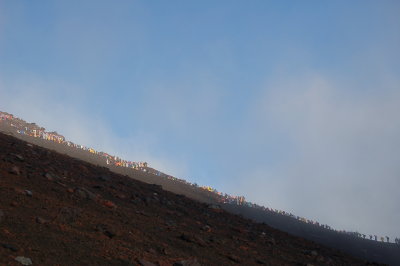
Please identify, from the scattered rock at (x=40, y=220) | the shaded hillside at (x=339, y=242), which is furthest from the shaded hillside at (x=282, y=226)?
the scattered rock at (x=40, y=220)

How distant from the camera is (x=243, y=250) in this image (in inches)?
575

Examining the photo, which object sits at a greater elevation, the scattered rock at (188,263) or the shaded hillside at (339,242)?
the scattered rock at (188,263)

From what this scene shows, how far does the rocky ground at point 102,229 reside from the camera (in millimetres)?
8820

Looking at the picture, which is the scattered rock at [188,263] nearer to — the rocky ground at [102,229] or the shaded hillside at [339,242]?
the rocky ground at [102,229]

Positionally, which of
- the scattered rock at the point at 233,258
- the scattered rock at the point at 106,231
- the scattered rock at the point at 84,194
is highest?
the scattered rock at the point at 84,194

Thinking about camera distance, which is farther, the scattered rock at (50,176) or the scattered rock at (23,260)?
the scattered rock at (50,176)

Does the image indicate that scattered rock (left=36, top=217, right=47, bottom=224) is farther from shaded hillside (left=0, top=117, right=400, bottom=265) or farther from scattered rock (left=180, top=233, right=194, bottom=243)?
shaded hillside (left=0, top=117, right=400, bottom=265)

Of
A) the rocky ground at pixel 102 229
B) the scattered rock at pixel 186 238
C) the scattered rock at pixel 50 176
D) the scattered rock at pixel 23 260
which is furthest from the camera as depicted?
the scattered rock at pixel 50 176

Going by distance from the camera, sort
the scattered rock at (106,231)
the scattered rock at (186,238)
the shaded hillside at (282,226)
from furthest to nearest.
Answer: the shaded hillside at (282,226), the scattered rock at (186,238), the scattered rock at (106,231)

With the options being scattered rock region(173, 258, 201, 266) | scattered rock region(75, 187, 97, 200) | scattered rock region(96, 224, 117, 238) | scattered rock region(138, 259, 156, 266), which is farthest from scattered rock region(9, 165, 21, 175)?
scattered rock region(173, 258, 201, 266)

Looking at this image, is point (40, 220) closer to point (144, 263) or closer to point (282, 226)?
point (144, 263)

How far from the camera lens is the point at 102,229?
35.6 feet

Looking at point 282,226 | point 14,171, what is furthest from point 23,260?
point 282,226

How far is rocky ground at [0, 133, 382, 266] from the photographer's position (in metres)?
8.82
